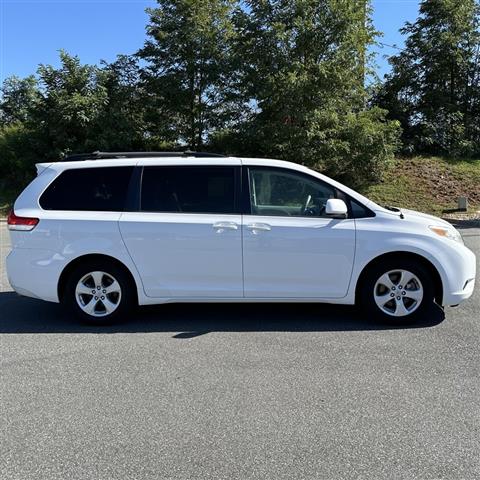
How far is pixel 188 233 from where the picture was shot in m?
5.50

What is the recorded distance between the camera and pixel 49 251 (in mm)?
5598

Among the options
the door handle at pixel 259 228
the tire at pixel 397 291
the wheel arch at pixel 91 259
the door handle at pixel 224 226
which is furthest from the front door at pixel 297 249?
the wheel arch at pixel 91 259

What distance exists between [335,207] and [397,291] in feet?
3.59

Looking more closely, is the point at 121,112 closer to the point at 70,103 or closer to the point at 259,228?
the point at 70,103

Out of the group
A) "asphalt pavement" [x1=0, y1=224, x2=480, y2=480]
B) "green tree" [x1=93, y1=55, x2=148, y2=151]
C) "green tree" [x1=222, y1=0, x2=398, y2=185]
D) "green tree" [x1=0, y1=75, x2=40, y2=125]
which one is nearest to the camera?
"asphalt pavement" [x1=0, y1=224, x2=480, y2=480]

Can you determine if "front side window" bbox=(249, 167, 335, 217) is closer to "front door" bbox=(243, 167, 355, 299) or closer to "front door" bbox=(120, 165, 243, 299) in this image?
"front door" bbox=(243, 167, 355, 299)

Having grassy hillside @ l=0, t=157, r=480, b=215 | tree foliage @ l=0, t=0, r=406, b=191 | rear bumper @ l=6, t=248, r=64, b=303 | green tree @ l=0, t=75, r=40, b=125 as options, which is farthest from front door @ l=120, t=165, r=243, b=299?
green tree @ l=0, t=75, r=40, b=125

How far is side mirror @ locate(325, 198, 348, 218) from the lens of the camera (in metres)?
5.36

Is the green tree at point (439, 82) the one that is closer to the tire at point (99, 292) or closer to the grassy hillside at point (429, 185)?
the grassy hillside at point (429, 185)

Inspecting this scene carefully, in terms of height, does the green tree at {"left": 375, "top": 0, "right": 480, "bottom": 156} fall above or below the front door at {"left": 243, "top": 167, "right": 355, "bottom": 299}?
above

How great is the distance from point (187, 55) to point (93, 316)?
14058mm

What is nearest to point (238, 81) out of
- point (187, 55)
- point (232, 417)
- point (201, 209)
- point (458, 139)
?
point (187, 55)

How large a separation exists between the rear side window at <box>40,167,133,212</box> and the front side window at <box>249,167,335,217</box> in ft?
4.51

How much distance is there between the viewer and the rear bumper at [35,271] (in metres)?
5.61
